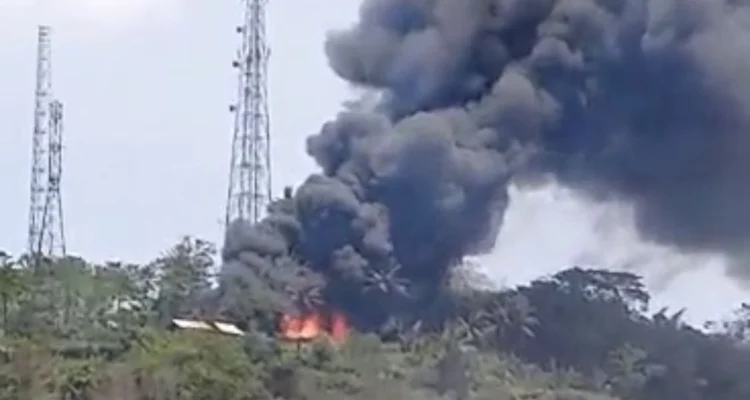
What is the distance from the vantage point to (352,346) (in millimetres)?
49781

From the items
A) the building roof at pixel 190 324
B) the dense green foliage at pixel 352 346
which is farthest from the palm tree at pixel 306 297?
the building roof at pixel 190 324

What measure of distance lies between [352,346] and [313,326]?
130 inches

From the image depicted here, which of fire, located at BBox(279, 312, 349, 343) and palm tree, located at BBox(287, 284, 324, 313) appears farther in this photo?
fire, located at BBox(279, 312, 349, 343)

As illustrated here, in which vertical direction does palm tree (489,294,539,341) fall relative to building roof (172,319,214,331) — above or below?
above

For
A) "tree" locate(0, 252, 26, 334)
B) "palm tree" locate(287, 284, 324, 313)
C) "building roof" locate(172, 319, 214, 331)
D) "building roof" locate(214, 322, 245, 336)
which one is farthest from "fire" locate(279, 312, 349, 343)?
"tree" locate(0, 252, 26, 334)

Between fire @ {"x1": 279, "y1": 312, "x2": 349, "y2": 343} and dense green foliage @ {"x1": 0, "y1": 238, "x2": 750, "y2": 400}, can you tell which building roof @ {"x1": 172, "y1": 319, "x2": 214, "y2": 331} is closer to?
dense green foliage @ {"x1": 0, "y1": 238, "x2": 750, "y2": 400}

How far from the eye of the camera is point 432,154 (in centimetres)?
5100

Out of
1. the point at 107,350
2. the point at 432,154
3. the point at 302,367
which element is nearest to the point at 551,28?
the point at 432,154

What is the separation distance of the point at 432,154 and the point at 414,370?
20.9ft

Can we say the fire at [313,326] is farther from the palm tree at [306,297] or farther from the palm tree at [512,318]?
the palm tree at [512,318]

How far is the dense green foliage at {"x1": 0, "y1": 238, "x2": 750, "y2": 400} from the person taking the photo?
4494 cm

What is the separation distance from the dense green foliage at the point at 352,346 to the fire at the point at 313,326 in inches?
23.9

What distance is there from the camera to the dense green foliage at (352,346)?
147ft

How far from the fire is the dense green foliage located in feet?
1.99
